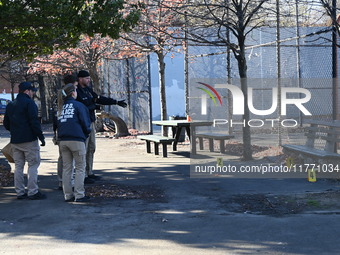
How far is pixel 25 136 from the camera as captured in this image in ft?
28.7

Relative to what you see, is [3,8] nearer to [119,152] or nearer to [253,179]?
[253,179]

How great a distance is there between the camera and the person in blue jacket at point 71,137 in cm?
845

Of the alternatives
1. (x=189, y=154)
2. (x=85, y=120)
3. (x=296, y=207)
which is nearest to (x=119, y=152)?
(x=189, y=154)

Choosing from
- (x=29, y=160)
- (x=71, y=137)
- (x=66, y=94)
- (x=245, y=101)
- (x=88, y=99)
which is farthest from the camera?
(x=245, y=101)

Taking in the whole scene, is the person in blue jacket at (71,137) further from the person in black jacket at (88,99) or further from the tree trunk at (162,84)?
the tree trunk at (162,84)

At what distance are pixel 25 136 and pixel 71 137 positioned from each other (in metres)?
0.84

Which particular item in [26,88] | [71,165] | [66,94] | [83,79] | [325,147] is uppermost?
[83,79]

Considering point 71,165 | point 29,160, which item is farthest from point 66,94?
point 29,160

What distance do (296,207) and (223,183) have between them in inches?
97.1

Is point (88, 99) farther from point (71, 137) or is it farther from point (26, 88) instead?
point (71, 137)

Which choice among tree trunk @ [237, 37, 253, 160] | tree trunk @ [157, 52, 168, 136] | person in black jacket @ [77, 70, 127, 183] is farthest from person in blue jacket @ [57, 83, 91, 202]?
tree trunk @ [157, 52, 168, 136]

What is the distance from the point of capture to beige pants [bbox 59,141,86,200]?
8492 millimetres

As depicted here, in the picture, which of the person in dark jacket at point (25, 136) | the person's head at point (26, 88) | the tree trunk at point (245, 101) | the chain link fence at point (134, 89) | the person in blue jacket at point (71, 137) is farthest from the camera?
the chain link fence at point (134, 89)

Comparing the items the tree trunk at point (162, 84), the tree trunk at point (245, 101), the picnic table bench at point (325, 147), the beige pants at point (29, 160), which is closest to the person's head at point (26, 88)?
the beige pants at point (29, 160)
